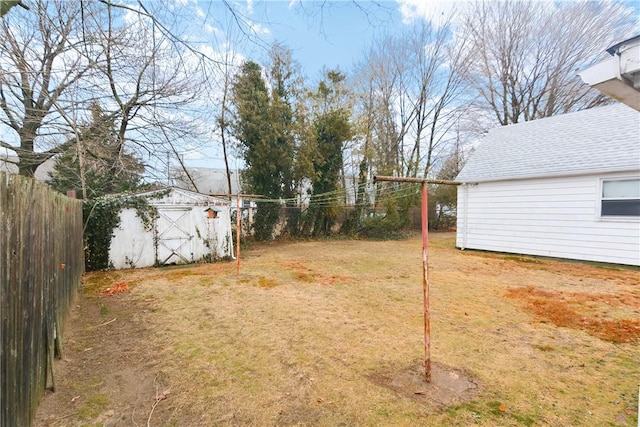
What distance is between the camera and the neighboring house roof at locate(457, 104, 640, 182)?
22.3 feet

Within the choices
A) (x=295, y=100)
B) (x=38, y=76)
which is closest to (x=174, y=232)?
(x=38, y=76)

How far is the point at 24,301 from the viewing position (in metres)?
1.78

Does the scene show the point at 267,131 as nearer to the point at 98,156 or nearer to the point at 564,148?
the point at 98,156

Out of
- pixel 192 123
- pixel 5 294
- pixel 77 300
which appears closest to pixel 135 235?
pixel 77 300

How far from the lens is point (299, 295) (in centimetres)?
491

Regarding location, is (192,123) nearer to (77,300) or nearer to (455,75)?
(77,300)

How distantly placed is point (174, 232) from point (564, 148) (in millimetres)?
10913

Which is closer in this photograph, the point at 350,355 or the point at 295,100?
the point at 350,355

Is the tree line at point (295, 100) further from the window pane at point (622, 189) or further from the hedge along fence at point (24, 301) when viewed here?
the window pane at point (622, 189)

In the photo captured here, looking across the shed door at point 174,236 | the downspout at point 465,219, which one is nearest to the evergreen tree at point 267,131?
the shed door at point 174,236

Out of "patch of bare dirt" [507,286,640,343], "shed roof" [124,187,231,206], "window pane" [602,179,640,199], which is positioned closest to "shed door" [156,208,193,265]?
"shed roof" [124,187,231,206]

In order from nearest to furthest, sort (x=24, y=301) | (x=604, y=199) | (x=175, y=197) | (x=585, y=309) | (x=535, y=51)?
(x=24, y=301) → (x=585, y=309) → (x=604, y=199) → (x=175, y=197) → (x=535, y=51)

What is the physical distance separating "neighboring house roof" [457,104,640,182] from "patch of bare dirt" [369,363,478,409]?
7.11m

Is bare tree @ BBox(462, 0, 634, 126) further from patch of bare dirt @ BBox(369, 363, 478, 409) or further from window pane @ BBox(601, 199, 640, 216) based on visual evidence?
patch of bare dirt @ BBox(369, 363, 478, 409)
